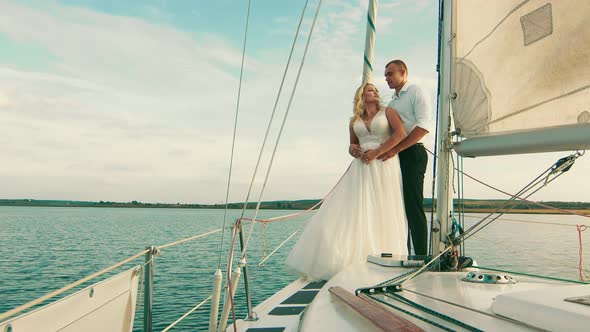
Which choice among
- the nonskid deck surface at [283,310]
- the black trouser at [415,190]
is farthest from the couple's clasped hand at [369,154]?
the nonskid deck surface at [283,310]

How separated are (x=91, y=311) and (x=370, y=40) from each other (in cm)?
415

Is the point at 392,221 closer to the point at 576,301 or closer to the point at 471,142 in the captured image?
the point at 471,142

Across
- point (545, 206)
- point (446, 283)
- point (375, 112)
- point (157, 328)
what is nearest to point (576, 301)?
point (446, 283)

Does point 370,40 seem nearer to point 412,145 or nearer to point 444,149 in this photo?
point 412,145

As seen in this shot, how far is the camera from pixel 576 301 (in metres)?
1.30

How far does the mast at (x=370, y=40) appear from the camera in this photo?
503cm

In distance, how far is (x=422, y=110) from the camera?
4.11 metres

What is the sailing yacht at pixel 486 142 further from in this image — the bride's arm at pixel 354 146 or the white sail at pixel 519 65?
the bride's arm at pixel 354 146

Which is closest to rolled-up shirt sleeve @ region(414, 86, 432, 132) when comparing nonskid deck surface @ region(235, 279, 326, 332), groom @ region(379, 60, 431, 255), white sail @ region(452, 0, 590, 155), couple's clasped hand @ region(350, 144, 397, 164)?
groom @ region(379, 60, 431, 255)

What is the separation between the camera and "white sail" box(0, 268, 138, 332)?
147 centimetres

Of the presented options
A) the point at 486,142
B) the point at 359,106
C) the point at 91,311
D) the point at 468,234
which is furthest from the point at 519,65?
the point at 91,311

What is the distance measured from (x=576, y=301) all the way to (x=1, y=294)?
16.3 m

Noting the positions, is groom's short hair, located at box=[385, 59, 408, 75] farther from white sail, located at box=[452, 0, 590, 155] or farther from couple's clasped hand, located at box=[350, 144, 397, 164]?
white sail, located at box=[452, 0, 590, 155]

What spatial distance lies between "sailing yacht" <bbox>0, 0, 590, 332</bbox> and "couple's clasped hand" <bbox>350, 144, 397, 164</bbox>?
126 centimetres
